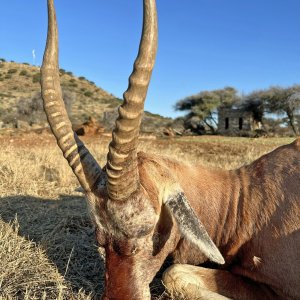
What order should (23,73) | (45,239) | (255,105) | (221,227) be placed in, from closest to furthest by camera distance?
(221,227), (45,239), (255,105), (23,73)

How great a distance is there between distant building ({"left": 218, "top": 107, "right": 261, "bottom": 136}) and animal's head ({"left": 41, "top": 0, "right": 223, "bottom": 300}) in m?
32.0

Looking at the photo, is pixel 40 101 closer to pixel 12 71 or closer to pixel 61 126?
pixel 61 126

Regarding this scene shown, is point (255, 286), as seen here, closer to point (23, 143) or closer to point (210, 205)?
point (210, 205)

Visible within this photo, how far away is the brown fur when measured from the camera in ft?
11.1

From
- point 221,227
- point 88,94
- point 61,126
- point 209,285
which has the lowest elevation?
point 209,285

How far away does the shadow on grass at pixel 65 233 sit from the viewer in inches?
174

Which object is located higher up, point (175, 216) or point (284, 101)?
point (284, 101)

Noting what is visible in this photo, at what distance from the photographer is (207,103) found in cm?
4266

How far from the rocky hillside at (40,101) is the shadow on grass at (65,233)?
2351 centimetres

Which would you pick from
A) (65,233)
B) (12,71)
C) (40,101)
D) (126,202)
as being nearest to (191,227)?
(126,202)

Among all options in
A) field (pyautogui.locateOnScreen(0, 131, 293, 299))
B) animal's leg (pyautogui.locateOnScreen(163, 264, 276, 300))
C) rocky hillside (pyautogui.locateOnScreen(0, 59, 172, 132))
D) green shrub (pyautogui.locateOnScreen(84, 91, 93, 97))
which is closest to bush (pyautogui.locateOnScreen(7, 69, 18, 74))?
rocky hillside (pyautogui.locateOnScreen(0, 59, 172, 132))

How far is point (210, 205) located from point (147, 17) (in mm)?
2167

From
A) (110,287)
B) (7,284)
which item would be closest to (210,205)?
(110,287)

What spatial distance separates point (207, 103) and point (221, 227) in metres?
39.4
